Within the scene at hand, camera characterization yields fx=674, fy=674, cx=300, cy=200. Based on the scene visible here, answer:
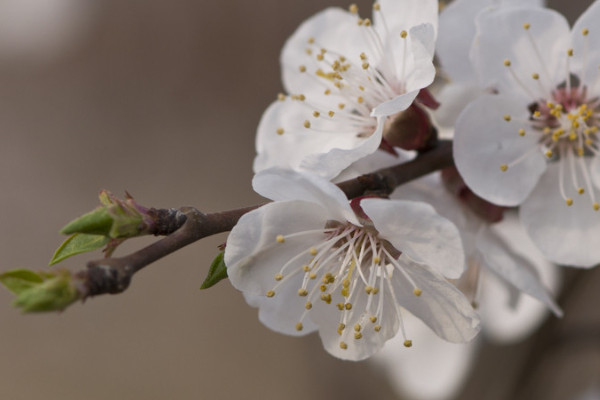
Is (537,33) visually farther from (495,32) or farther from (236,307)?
(236,307)

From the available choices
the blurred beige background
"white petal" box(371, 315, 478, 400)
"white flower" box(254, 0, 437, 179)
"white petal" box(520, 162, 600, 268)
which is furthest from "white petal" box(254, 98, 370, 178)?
the blurred beige background

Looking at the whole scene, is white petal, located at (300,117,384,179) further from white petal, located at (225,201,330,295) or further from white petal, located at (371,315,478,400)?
white petal, located at (371,315,478,400)

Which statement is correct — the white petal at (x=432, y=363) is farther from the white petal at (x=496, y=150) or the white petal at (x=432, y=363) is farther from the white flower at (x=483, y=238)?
the white petal at (x=496, y=150)

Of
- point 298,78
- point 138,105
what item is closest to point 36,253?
point 138,105

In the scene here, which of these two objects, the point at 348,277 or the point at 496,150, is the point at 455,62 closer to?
the point at 496,150

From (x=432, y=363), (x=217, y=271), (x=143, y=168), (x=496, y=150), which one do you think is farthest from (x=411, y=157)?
(x=143, y=168)

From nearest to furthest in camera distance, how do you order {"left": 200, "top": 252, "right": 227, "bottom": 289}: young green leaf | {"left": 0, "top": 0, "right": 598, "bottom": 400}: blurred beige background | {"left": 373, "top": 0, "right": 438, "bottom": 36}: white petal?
{"left": 200, "top": 252, "right": 227, "bottom": 289}: young green leaf, {"left": 373, "top": 0, "right": 438, "bottom": 36}: white petal, {"left": 0, "top": 0, "right": 598, "bottom": 400}: blurred beige background
